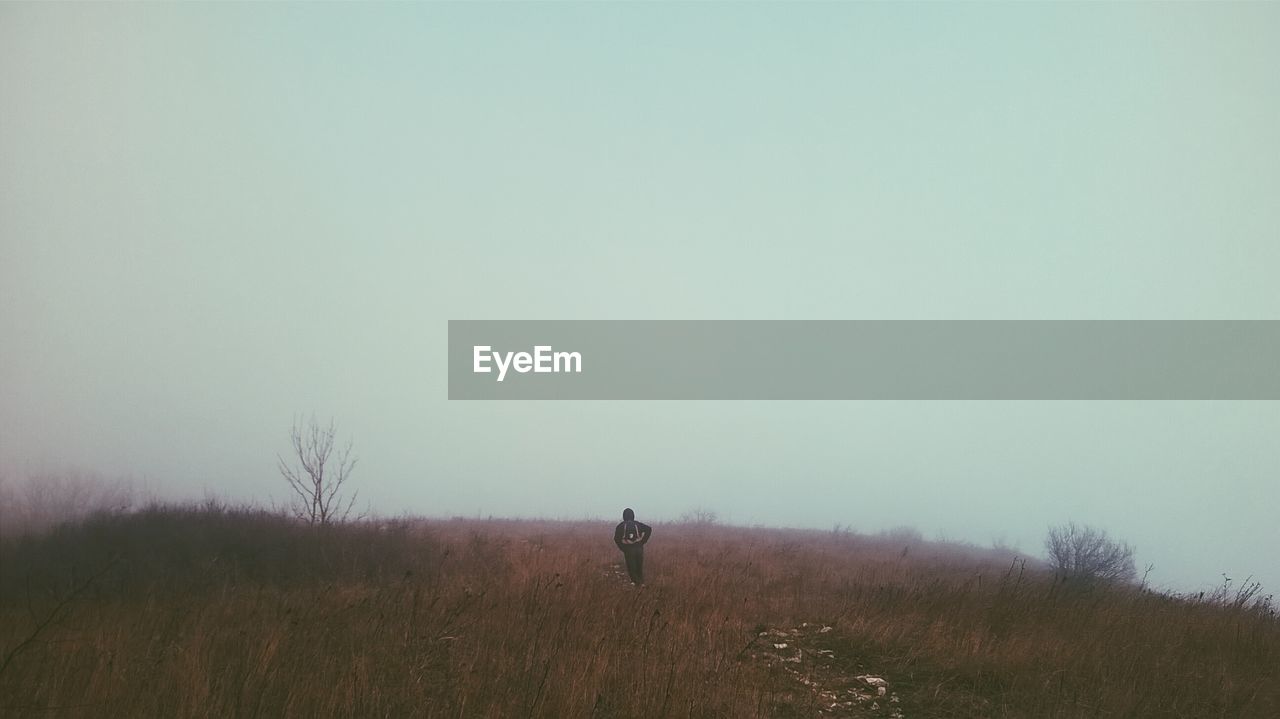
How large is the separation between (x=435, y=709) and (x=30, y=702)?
2829mm

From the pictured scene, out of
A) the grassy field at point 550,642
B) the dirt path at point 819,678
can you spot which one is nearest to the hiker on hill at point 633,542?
the grassy field at point 550,642

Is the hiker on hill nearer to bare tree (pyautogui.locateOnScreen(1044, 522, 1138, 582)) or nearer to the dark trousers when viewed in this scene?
the dark trousers

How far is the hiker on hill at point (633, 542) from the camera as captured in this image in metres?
12.4

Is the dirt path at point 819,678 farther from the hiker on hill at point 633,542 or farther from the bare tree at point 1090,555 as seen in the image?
the bare tree at point 1090,555

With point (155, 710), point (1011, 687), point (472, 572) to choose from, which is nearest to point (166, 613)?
point (155, 710)

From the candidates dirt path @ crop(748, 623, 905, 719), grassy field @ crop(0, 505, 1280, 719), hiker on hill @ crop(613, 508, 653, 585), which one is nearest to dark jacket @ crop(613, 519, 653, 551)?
hiker on hill @ crop(613, 508, 653, 585)

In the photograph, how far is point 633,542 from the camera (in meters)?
12.5

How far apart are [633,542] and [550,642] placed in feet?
19.9

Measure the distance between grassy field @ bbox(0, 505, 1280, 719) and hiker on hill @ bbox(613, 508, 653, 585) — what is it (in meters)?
0.76

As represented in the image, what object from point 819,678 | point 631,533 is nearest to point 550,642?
point 819,678

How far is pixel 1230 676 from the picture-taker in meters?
6.74

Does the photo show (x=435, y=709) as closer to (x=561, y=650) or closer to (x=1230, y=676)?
(x=561, y=650)

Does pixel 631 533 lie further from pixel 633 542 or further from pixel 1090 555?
pixel 1090 555

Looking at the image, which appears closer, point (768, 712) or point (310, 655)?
point (768, 712)
